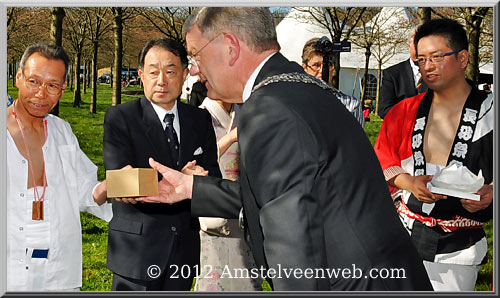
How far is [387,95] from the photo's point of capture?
16.2 ft

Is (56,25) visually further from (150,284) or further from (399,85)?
(399,85)

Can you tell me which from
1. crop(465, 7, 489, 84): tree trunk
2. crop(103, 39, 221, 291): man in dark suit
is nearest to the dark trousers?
crop(103, 39, 221, 291): man in dark suit

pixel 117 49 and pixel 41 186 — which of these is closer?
pixel 41 186

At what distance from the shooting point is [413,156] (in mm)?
4070

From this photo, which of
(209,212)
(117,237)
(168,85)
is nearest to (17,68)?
(168,85)

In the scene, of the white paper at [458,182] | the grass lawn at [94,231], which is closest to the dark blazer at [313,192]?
the white paper at [458,182]

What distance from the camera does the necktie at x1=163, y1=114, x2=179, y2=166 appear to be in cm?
395

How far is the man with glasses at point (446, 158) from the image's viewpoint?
3.84 metres

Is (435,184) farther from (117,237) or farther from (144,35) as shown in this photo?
(144,35)

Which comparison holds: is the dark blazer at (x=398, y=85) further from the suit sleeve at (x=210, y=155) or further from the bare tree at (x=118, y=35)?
the bare tree at (x=118, y=35)

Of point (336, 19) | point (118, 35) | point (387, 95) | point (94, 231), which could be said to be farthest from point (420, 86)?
point (94, 231)

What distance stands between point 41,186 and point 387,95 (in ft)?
9.97

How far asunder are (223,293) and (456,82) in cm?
236

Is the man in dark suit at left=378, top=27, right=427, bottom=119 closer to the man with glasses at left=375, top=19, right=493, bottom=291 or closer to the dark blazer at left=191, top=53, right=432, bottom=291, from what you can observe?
the man with glasses at left=375, top=19, right=493, bottom=291
